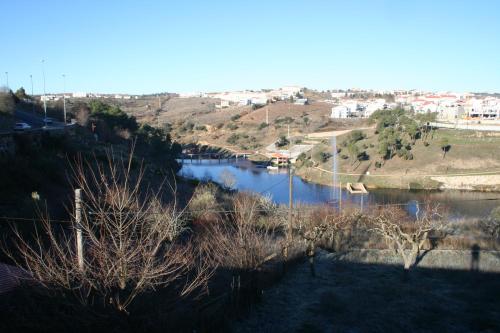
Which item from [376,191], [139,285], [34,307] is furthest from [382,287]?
[376,191]

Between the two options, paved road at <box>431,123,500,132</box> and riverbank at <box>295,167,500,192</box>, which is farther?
paved road at <box>431,123,500,132</box>

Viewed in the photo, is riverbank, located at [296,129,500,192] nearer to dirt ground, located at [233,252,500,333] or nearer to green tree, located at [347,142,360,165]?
green tree, located at [347,142,360,165]

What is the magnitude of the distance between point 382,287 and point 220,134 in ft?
187

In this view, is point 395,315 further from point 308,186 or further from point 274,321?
point 308,186

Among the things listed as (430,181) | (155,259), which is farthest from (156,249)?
(430,181)

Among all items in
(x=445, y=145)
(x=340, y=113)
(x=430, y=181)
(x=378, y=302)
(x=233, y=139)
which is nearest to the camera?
(x=378, y=302)

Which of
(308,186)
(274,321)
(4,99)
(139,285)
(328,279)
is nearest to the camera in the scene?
(139,285)

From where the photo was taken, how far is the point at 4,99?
25.5 metres

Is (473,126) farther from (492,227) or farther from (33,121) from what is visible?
(33,121)

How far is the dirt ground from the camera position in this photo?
7.94 metres

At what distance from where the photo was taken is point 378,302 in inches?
355

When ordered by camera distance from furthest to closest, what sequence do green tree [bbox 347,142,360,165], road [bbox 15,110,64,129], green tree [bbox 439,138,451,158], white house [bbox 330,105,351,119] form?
white house [bbox 330,105,351,119], green tree [bbox 347,142,360,165], green tree [bbox 439,138,451,158], road [bbox 15,110,64,129]

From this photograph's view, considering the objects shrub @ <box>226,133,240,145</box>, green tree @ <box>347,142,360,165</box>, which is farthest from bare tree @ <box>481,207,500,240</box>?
shrub @ <box>226,133,240,145</box>

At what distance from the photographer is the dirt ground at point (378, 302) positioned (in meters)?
7.94
